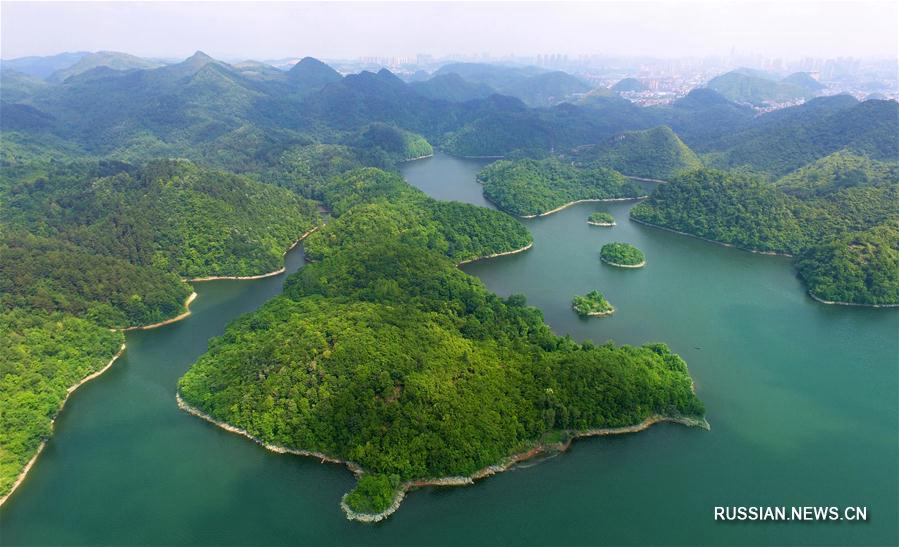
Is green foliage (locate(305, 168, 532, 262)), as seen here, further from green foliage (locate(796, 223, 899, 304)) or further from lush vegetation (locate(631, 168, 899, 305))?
green foliage (locate(796, 223, 899, 304))

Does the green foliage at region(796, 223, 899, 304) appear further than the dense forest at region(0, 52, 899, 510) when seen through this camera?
Yes

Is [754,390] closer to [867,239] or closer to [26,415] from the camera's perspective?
[867,239]

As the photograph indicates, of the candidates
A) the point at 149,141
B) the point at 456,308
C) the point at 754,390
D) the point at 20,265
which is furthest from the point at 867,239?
the point at 149,141

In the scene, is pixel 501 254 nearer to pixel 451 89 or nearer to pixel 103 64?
pixel 451 89

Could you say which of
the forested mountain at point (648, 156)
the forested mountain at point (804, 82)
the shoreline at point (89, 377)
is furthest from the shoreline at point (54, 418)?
the forested mountain at point (804, 82)

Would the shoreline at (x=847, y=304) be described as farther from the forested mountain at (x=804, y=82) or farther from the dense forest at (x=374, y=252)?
the forested mountain at (x=804, y=82)

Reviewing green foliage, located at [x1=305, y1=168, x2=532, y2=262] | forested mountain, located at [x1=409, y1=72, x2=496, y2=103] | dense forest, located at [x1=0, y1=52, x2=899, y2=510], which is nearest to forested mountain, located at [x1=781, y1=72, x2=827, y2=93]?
dense forest, located at [x1=0, y1=52, x2=899, y2=510]
